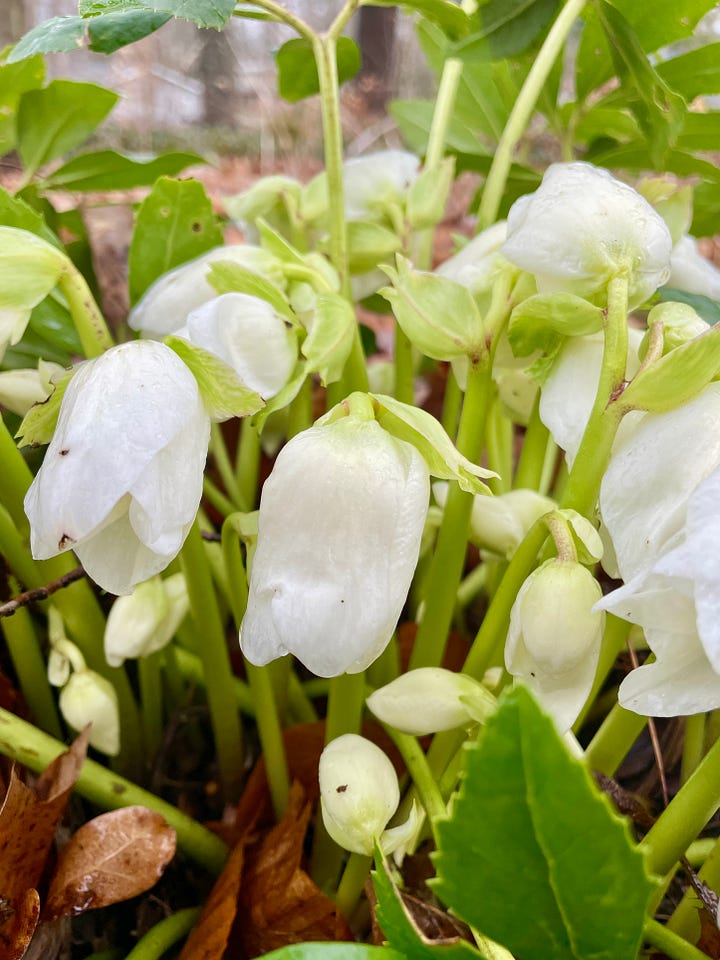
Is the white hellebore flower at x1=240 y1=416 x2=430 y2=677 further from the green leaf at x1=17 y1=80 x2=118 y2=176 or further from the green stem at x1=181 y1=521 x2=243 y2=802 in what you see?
the green leaf at x1=17 y1=80 x2=118 y2=176

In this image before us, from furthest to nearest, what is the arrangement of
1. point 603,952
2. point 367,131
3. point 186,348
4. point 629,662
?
point 367,131 < point 629,662 < point 186,348 < point 603,952

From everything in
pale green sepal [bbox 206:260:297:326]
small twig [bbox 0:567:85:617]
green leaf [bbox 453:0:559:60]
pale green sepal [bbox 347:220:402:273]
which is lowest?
small twig [bbox 0:567:85:617]

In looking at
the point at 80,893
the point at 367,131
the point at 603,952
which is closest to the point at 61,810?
the point at 80,893

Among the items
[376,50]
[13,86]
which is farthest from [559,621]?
[376,50]

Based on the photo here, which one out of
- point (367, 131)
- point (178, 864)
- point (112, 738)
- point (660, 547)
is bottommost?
point (367, 131)

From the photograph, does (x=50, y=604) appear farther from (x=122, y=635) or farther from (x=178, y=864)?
(x=178, y=864)

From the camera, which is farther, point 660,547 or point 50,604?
point 50,604

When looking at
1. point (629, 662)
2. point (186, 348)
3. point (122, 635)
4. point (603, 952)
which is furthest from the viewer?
point (629, 662)

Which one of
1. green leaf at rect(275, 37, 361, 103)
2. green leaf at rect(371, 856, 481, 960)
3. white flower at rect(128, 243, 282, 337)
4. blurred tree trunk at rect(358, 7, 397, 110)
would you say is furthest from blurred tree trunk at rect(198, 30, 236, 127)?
green leaf at rect(371, 856, 481, 960)
